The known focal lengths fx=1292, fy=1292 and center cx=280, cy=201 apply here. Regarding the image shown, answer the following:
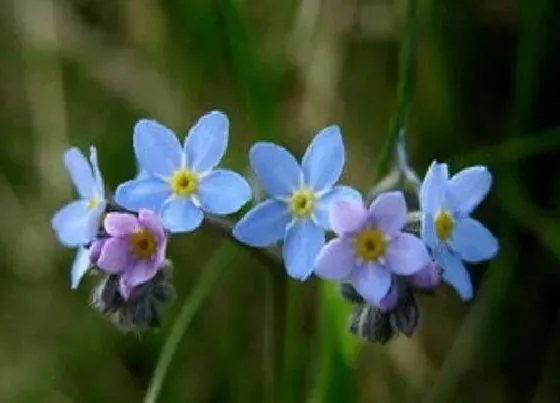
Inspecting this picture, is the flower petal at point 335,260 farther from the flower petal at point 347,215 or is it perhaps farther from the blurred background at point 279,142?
the blurred background at point 279,142

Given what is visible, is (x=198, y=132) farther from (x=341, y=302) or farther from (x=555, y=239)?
(x=555, y=239)

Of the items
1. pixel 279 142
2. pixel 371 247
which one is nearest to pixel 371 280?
pixel 371 247

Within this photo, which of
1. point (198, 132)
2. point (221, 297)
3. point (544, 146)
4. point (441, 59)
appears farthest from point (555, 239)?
point (198, 132)

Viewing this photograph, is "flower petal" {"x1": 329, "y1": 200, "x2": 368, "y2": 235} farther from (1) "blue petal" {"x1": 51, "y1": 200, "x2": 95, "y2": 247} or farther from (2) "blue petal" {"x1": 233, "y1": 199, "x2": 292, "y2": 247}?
(1) "blue petal" {"x1": 51, "y1": 200, "x2": 95, "y2": 247}

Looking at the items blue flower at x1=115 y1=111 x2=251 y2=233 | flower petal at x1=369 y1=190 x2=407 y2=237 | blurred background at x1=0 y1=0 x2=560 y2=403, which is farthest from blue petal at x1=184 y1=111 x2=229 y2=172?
blurred background at x1=0 y1=0 x2=560 y2=403

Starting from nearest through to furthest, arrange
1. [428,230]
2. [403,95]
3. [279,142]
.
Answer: [428,230]
[403,95]
[279,142]

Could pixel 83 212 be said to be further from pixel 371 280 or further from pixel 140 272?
pixel 371 280

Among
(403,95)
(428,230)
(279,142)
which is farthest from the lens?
(279,142)
